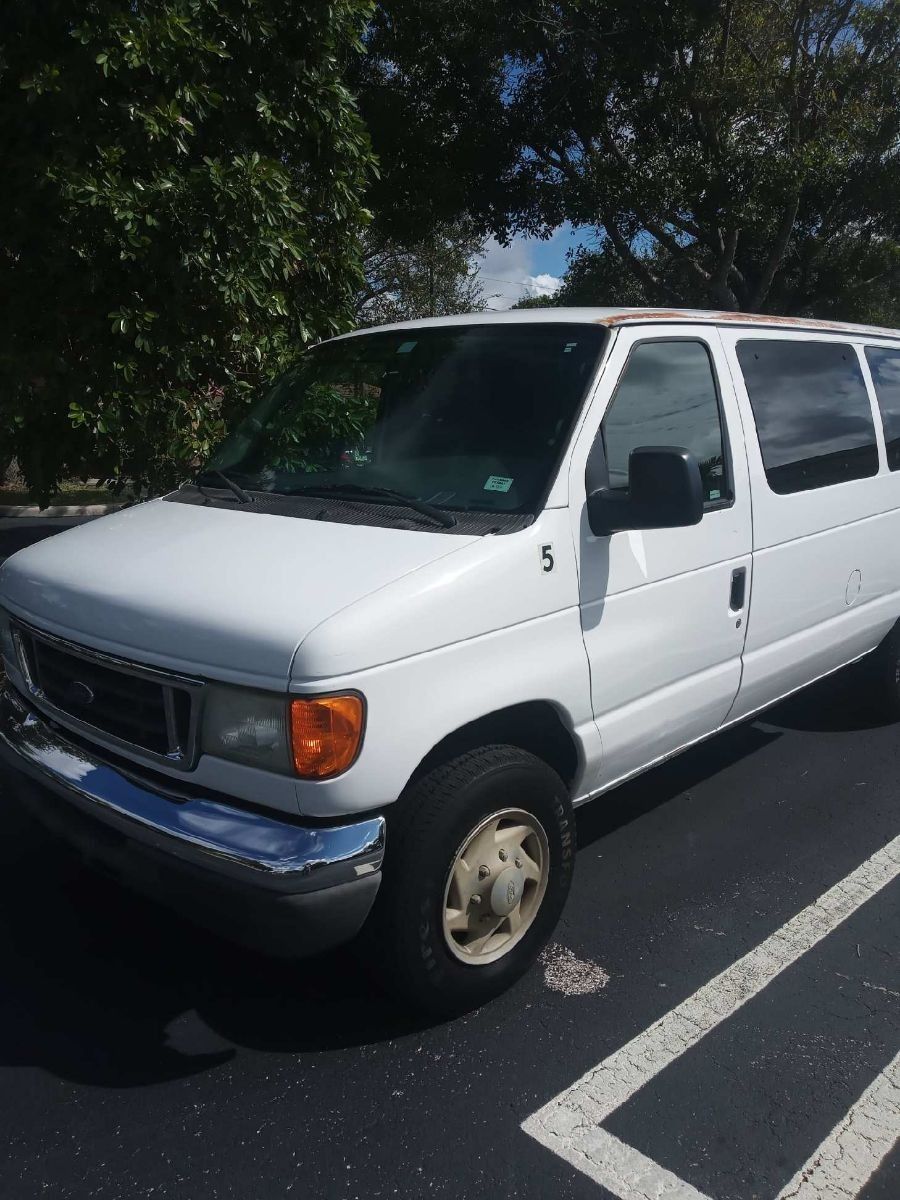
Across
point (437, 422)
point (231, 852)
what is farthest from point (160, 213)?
point (231, 852)

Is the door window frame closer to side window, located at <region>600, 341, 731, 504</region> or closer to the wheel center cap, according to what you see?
side window, located at <region>600, 341, 731, 504</region>

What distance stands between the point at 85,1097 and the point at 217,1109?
14.2 inches

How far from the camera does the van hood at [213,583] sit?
2.51 m

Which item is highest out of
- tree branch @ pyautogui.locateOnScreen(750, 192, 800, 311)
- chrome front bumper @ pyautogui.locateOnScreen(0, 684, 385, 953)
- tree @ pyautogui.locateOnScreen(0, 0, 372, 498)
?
tree branch @ pyautogui.locateOnScreen(750, 192, 800, 311)

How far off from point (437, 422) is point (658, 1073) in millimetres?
2127

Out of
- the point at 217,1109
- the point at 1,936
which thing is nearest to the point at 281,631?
the point at 217,1109

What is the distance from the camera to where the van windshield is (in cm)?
316

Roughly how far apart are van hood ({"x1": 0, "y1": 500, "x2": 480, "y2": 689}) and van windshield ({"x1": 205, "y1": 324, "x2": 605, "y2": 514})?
321 mm

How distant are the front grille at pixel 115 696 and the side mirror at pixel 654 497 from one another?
4.46 ft

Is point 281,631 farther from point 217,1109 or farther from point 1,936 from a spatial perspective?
→ point 1,936

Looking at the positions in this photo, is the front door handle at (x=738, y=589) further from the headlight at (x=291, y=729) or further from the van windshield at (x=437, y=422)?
the headlight at (x=291, y=729)

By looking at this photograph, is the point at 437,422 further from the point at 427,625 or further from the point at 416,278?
the point at 416,278

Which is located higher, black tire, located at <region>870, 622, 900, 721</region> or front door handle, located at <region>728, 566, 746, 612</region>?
front door handle, located at <region>728, 566, 746, 612</region>

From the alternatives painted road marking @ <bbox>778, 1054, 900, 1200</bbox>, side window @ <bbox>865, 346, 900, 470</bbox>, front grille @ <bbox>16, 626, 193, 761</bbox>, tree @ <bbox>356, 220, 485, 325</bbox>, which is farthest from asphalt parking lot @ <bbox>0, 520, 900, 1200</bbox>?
tree @ <bbox>356, 220, 485, 325</bbox>
